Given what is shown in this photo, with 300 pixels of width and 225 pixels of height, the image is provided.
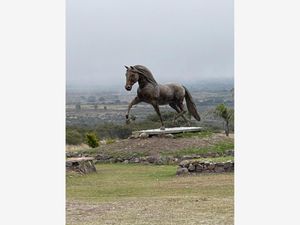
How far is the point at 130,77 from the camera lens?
533 inches

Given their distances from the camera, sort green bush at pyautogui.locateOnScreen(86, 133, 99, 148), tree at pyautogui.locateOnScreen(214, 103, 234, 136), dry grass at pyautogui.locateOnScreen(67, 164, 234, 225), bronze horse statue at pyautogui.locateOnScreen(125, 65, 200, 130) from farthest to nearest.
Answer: tree at pyautogui.locateOnScreen(214, 103, 234, 136) → green bush at pyautogui.locateOnScreen(86, 133, 99, 148) → bronze horse statue at pyautogui.locateOnScreen(125, 65, 200, 130) → dry grass at pyautogui.locateOnScreen(67, 164, 234, 225)

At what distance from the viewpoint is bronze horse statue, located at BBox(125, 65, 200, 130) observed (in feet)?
45.1

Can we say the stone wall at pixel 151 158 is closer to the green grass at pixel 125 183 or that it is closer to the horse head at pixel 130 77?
the green grass at pixel 125 183

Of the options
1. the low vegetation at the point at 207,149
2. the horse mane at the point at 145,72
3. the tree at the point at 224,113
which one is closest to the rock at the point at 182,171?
the low vegetation at the point at 207,149

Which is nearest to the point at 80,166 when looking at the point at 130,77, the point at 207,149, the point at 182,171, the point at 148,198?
the point at 182,171

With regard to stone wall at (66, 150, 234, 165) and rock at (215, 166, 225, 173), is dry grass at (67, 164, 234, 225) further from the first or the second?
stone wall at (66, 150, 234, 165)

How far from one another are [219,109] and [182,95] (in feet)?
13.5

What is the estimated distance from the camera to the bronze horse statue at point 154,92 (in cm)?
1376

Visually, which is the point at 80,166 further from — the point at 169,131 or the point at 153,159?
the point at 169,131

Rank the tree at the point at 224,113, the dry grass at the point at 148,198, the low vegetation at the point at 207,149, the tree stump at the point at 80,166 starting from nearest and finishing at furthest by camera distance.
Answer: the dry grass at the point at 148,198 < the tree stump at the point at 80,166 < the low vegetation at the point at 207,149 < the tree at the point at 224,113

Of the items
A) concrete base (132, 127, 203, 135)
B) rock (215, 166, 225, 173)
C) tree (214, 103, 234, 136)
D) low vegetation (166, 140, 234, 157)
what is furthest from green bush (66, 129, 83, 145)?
rock (215, 166, 225, 173)

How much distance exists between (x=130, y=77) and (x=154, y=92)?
1.19 m

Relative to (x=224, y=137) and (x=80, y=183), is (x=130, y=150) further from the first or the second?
(x=80, y=183)

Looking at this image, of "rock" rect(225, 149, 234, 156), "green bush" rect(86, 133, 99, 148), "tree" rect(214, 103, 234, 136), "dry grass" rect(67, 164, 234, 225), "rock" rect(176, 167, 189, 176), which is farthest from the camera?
"tree" rect(214, 103, 234, 136)
